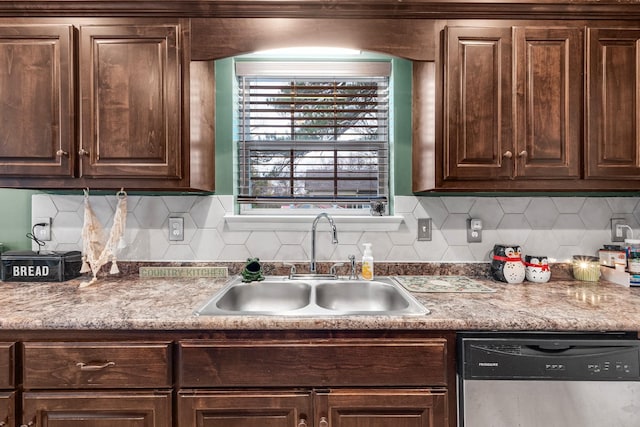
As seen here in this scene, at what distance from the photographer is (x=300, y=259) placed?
1899 mm

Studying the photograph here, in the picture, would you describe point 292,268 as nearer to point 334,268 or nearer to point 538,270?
A: point 334,268

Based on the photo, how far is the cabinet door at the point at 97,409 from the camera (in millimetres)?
1142

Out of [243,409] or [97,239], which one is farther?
[97,239]

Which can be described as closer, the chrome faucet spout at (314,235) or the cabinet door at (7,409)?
the cabinet door at (7,409)

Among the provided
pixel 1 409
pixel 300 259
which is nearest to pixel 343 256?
pixel 300 259

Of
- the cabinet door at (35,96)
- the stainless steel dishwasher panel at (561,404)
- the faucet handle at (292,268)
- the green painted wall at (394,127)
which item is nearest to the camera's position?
the stainless steel dishwasher panel at (561,404)

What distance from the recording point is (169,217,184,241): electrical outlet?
6.17 ft

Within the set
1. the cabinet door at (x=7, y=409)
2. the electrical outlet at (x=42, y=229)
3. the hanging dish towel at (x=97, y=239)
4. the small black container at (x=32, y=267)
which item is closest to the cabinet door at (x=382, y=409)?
the cabinet door at (x=7, y=409)

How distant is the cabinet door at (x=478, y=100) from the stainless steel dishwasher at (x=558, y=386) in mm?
773

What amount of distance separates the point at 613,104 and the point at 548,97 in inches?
12.1

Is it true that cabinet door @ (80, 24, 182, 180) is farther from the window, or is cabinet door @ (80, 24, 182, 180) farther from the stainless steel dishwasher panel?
the stainless steel dishwasher panel

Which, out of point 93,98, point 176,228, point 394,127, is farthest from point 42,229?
point 394,127

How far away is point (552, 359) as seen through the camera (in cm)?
112

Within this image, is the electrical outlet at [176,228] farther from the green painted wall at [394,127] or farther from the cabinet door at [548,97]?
the cabinet door at [548,97]
